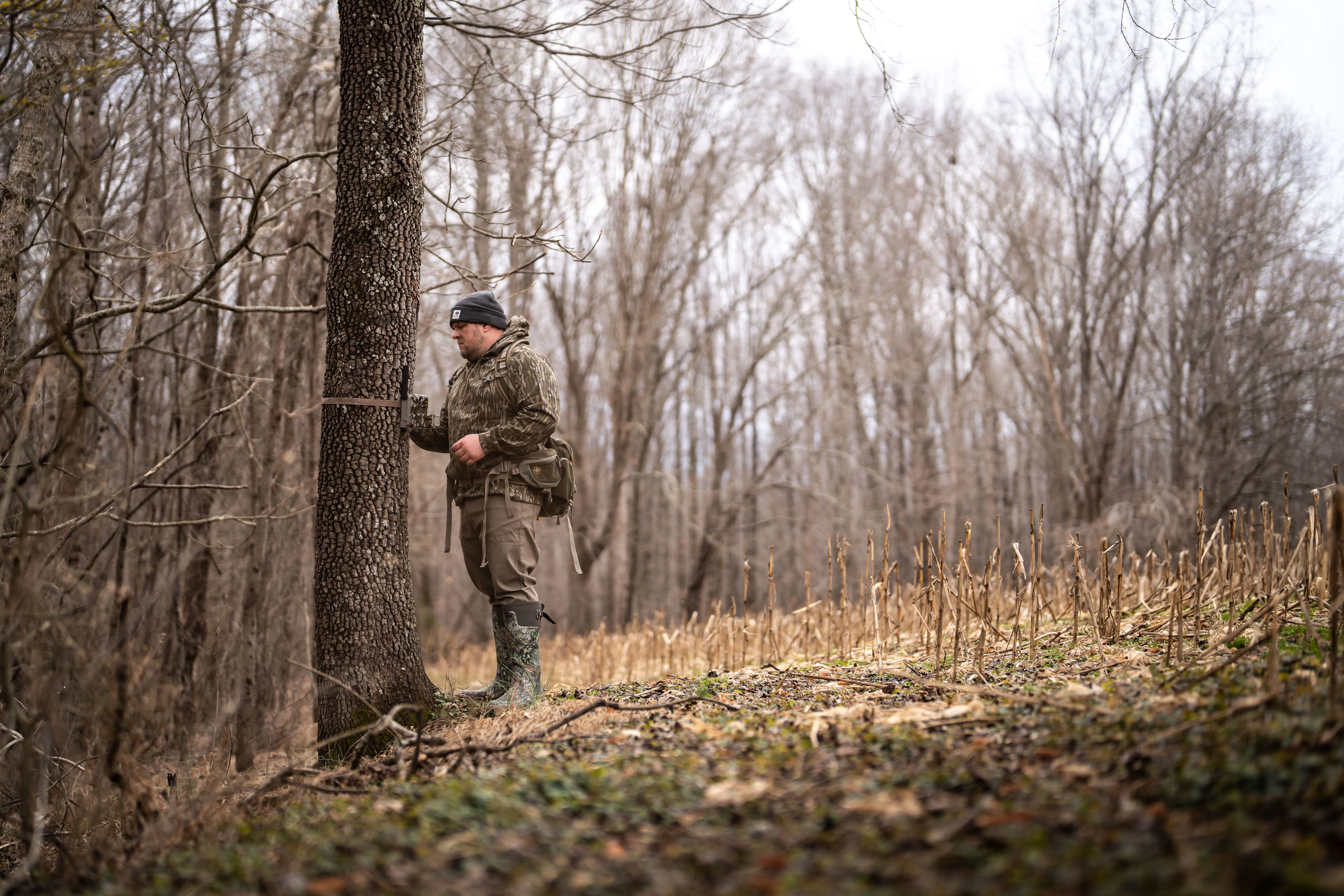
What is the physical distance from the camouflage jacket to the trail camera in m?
0.06

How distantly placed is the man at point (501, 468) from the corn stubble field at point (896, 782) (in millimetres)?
355

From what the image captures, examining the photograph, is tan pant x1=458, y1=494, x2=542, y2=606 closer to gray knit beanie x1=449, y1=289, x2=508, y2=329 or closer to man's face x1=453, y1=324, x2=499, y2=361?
man's face x1=453, y1=324, x2=499, y2=361

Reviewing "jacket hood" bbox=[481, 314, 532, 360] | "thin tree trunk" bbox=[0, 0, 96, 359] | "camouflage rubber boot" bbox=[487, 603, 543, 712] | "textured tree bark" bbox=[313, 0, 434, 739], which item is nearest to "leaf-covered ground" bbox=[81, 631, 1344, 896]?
"textured tree bark" bbox=[313, 0, 434, 739]

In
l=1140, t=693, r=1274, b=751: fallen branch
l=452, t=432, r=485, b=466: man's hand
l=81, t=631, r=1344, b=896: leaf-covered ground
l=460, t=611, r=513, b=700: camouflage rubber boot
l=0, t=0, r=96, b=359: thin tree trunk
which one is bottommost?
l=460, t=611, r=513, b=700: camouflage rubber boot

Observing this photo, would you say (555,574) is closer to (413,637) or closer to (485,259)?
(485,259)

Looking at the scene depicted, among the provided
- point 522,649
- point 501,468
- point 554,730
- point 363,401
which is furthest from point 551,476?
point 554,730

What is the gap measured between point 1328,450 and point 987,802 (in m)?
18.4

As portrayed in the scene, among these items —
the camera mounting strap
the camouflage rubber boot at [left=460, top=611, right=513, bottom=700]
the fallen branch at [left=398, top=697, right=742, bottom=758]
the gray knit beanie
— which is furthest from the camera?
the gray knit beanie

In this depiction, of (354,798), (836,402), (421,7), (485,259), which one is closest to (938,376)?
(836,402)

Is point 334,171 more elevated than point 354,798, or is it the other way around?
point 334,171

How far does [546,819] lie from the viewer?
2125mm

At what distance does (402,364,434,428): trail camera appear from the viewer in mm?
4320

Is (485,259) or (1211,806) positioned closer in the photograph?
(1211,806)

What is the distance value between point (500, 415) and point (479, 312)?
0.61 meters
